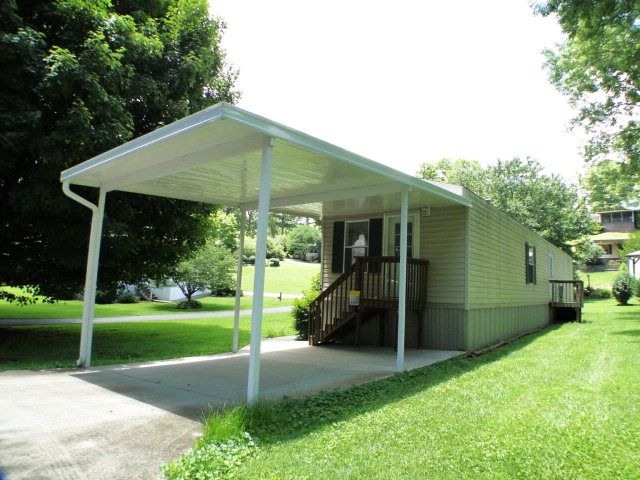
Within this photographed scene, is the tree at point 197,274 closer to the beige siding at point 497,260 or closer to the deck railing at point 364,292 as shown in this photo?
the deck railing at point 364,292

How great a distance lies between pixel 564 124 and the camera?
19.4 meters

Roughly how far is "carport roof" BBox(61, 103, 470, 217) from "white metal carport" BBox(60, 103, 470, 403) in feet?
0.04

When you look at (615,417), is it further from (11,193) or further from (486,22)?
(11,193)

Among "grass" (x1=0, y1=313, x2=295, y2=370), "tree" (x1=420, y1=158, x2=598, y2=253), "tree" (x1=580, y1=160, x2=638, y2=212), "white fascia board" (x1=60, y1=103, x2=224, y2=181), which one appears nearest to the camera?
"white fascia board" (x1=60, y1=103, x2=224, y2=181)

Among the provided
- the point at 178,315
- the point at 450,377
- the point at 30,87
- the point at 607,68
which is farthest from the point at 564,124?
the point at 30,87

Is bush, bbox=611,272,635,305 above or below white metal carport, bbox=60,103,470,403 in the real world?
below

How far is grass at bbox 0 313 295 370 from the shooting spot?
8.18m

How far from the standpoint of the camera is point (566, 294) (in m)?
20.8

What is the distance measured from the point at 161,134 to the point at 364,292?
568cm

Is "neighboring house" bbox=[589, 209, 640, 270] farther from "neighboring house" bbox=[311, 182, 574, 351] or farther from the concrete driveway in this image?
the concrete driveway

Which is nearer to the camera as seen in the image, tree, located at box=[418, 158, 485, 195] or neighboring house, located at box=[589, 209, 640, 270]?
tree, located at box=[418, 158, 485, 195]

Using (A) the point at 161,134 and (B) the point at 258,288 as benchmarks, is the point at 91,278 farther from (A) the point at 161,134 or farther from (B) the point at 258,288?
(B) the point at 258,288

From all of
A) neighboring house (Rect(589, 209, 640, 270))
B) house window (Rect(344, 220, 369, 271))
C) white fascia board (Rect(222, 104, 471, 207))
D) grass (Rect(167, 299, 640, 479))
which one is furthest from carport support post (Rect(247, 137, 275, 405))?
neighboring house (Rect(589, 209, 640, 270))

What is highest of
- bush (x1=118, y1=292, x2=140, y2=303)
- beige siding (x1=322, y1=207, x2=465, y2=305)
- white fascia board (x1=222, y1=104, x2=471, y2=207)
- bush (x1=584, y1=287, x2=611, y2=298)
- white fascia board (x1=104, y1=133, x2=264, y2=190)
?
white fascia board (x1=222, y1=104, x2=471, y2=207)
